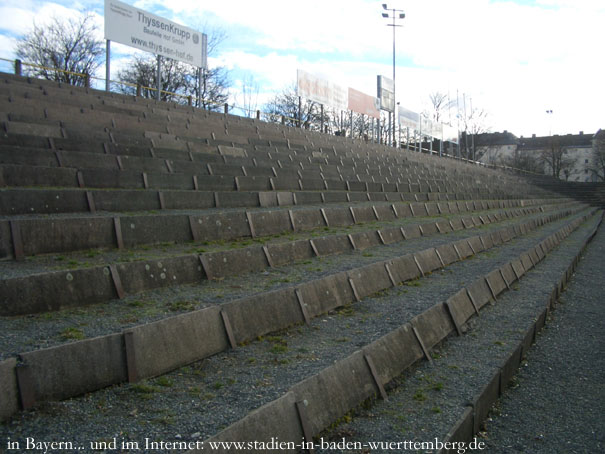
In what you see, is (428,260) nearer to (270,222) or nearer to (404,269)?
(404,269)

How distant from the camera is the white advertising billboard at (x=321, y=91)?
2567 cm

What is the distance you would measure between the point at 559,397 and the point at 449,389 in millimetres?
1094

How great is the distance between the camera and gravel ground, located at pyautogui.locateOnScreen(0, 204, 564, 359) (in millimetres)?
2850

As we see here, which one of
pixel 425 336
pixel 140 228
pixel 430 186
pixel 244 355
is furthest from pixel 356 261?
pixel 430 186

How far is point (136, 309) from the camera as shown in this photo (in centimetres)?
355

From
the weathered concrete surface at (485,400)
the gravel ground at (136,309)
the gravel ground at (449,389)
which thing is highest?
the gravel ground at (136,309)

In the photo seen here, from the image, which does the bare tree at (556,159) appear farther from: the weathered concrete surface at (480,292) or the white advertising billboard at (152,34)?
the weathered concrete surface at (480,292)

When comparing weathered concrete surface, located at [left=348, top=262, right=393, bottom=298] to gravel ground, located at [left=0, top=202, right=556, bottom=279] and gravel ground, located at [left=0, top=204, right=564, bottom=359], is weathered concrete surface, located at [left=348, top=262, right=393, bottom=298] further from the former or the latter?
gravel ground, located at [left=0, top=202, right=556, bottom=279]

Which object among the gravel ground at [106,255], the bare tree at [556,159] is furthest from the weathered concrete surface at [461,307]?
the bare tree at [556,159]

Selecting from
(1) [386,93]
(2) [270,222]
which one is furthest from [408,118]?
(2) [270,222]

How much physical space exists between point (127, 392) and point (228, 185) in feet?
20.6

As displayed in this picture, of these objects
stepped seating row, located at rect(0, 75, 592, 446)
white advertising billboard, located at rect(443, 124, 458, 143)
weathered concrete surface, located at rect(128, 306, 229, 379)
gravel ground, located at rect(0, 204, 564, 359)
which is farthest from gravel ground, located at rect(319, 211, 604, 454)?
white advertising billboard, located at rect(443, 124, 458, 143)

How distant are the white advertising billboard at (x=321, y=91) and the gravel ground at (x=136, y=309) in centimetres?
2118

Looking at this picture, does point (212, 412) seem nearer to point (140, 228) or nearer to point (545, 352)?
point (140, 228)
